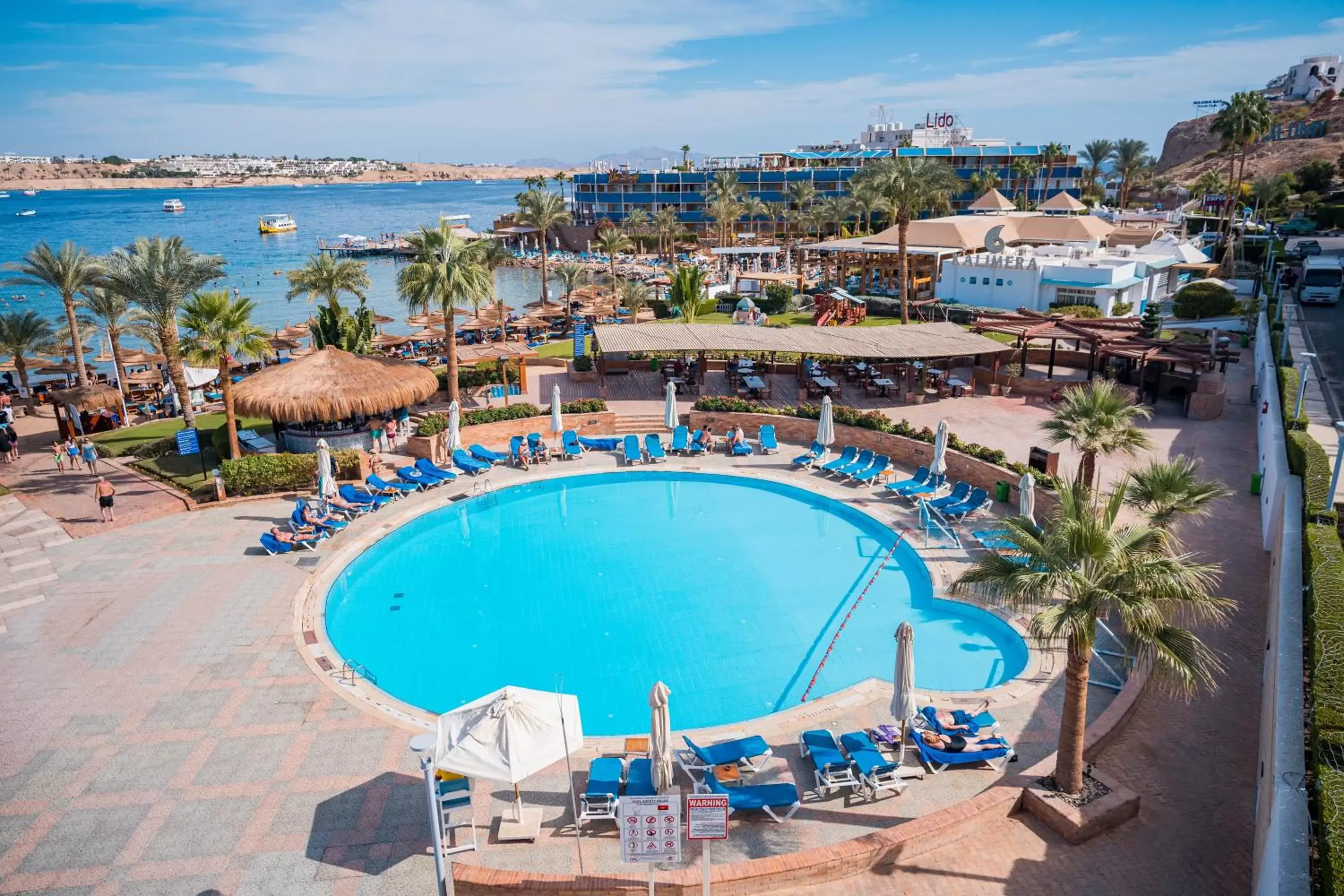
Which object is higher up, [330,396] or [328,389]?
[328,389]

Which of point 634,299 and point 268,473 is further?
point 634,299

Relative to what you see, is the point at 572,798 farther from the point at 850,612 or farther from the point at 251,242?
the point at 251,242

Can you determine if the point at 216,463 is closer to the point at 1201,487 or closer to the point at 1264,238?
the point at 1201,487

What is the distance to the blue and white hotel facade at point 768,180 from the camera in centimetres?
9431

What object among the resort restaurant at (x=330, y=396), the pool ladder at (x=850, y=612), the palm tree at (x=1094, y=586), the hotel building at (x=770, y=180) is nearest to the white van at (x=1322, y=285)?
the pool ladder at (x=850, y=612)

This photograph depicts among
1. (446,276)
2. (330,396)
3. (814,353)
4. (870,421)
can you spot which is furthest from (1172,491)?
(330,396)

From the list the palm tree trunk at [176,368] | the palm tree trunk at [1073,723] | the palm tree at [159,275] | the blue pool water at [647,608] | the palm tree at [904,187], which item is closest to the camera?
the palm tree trunk at [1073,723]

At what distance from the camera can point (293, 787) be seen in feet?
33.7

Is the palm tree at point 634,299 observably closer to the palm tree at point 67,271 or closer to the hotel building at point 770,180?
the palm tree at point 67,271

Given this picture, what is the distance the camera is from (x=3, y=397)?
28.2m

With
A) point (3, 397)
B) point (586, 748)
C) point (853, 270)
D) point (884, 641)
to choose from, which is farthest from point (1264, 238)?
point (3, 397)

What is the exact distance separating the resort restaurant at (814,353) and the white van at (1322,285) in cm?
1958

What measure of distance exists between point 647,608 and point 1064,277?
3211 cm

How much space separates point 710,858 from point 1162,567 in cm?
575
